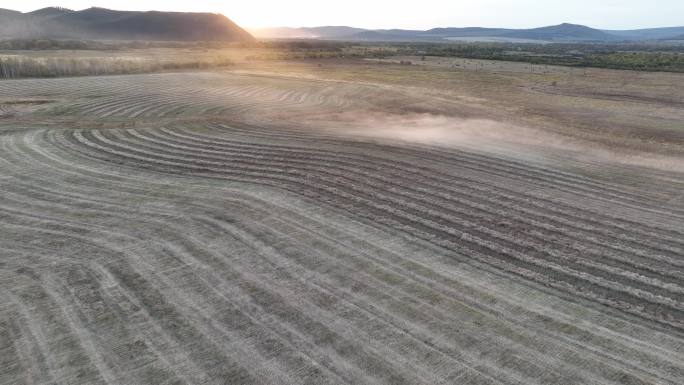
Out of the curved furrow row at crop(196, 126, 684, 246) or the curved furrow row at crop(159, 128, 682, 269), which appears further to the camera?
the curved furrow row at crop(196, 126, 684, 246)

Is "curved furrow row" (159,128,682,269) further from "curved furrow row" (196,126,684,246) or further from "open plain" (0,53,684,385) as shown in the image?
"curved furrow row" (196,126,684,246)

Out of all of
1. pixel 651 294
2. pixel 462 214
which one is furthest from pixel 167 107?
pixel 651 294

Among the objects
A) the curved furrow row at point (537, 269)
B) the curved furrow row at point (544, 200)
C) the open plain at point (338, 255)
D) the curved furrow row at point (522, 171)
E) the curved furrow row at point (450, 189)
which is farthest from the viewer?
the curved furrow row at point (522, 171)

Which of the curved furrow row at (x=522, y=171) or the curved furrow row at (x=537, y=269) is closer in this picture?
the curved furrow row at (x=537, y=269)

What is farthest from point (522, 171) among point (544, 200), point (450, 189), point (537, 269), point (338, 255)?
point (338, 255)

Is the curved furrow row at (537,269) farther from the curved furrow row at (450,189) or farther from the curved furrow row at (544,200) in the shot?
the curved furrow row at (544,200)

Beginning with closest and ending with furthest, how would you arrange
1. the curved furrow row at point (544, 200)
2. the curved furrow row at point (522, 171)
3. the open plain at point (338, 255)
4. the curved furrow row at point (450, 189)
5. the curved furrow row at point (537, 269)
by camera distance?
1. the open plain at point (338, 255)
2. the curved furrow row at point (537, 269)
3. the curved furrow row at point (450, 189)
4. the curved furrow row at point (544, 200)
5. the curved furrow row at point (522, 171)

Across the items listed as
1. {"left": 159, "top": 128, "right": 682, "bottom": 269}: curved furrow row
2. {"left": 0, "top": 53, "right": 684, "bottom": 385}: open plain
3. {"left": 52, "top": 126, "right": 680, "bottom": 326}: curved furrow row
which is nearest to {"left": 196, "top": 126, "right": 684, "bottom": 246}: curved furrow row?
{"left": 0, "top": 53, "right": 684, "bottom": 385}: open plain

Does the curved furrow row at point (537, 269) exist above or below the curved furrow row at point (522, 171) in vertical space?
below

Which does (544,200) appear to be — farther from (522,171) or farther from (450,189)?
(522,171)

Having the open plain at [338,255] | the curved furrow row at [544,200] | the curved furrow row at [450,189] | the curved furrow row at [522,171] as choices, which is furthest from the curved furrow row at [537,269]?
the curved furrow row at [522,171]
